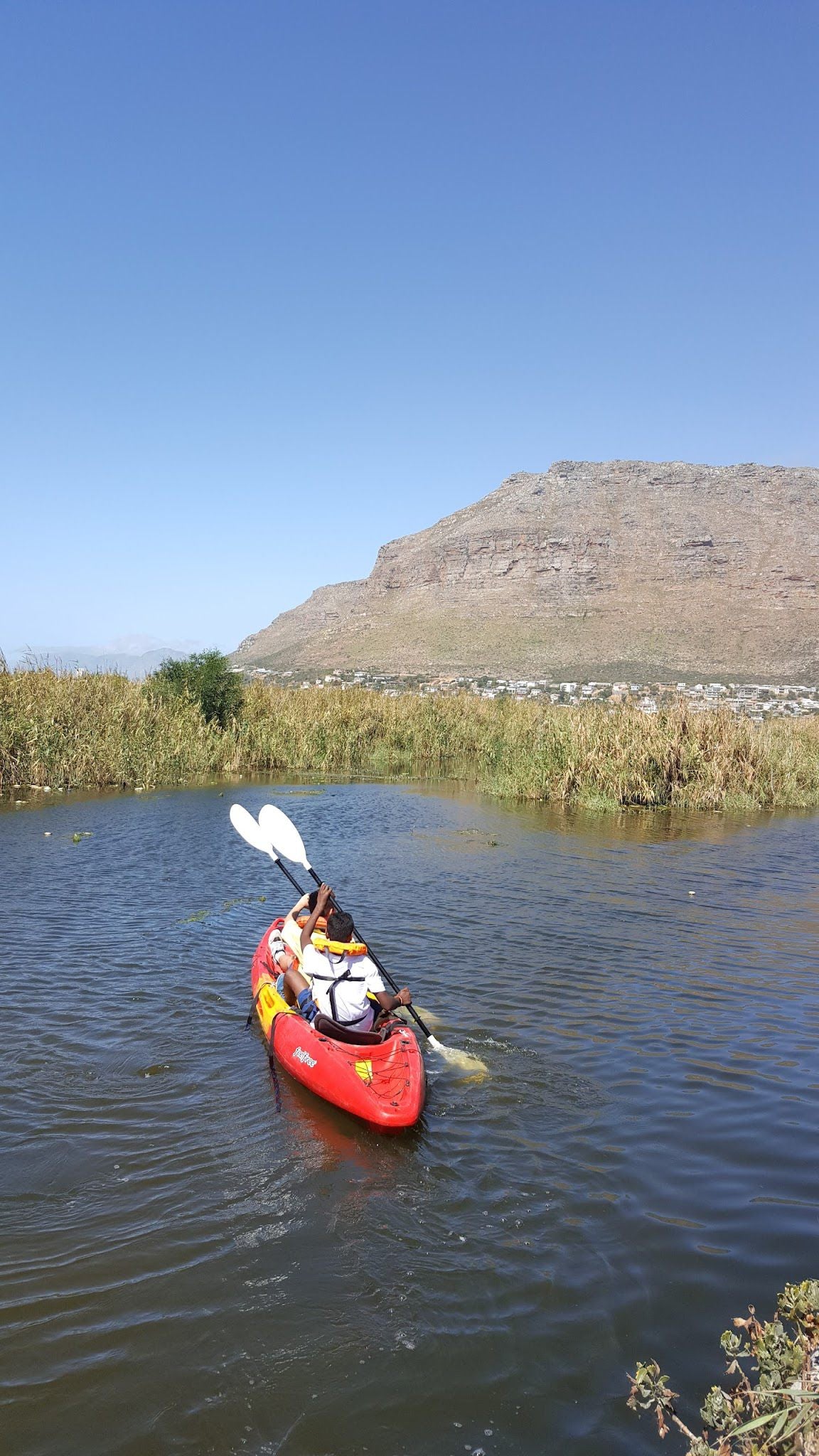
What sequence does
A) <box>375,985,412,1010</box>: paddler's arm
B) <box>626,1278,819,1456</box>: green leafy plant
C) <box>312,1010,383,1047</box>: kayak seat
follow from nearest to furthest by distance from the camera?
<box>626,1278,819,1456</box>: green leafy plant, <box>312,1010,383,1047</box>: kayak seat, <box>375,985,412,1010</box>: paddler's arm

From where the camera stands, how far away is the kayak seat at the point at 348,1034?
6809 millimetres

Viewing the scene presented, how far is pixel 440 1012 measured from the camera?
8.19 metres

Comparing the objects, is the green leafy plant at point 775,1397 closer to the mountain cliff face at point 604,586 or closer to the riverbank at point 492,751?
the riverbank at point 492,751

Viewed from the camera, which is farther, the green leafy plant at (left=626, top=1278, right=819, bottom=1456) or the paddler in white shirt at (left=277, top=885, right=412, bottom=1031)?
the paddler in white shirt at (left=277, top=885, right=412, bottom=1031)

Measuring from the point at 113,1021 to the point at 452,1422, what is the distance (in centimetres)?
489

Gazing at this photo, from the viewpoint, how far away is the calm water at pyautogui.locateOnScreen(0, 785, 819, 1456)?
12.4 feet

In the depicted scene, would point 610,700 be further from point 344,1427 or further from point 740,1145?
point 344,1427

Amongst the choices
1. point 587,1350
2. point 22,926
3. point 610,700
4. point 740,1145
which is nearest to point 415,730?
point 610,700

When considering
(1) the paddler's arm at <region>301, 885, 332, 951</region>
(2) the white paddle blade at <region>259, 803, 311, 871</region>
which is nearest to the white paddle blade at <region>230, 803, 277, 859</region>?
(2) the white paddle blade at <region>259, 803, 311, 871</region>

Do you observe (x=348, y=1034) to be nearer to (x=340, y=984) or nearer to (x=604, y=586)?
(x=340, y=984)

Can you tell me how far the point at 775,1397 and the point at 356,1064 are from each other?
401 cm

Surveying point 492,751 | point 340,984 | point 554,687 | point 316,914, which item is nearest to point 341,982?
point 340,984

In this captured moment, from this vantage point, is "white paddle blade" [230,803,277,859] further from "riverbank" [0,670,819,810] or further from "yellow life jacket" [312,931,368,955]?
"riverbank" [0,670,819,810]

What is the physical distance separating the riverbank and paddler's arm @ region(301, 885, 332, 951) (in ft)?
43.0
